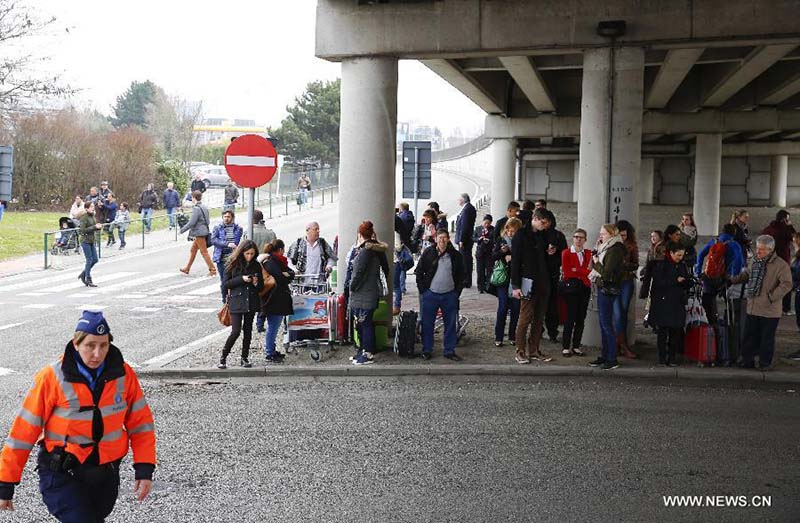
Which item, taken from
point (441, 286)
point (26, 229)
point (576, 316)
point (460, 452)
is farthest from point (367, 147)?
point (26, 229)

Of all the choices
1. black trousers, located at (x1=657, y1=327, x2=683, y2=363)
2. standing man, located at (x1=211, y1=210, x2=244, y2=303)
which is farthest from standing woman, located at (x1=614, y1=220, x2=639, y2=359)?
standing man, located at (x1=211, y1=210, x2=244, y2=303)

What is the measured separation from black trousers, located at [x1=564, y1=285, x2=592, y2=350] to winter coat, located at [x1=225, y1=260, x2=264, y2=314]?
424 cm

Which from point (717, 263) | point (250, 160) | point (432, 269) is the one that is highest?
point (250, 160)

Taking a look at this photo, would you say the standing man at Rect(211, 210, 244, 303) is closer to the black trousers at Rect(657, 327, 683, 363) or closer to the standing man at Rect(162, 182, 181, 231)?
the black trousers at Rect(657, 327, 683, 363)

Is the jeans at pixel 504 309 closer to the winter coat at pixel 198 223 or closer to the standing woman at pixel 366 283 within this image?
the standing woman at pixel 366 283

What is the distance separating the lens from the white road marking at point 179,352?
1311 cm

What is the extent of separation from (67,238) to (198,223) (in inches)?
250

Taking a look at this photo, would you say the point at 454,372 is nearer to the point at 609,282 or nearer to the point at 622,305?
the point at 609,282

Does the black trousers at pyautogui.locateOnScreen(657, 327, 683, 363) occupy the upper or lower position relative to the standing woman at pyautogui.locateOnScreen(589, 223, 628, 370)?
lower

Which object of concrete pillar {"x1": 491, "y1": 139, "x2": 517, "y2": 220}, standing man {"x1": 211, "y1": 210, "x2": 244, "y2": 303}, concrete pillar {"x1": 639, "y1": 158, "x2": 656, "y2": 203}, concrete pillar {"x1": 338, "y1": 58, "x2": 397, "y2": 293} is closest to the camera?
concrete pillar {"x1": 338, "y1": 58, "x2": 397, "y2": 293}

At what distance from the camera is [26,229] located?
34719 millimetres

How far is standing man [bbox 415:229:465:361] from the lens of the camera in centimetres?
1314

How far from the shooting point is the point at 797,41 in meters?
14.0

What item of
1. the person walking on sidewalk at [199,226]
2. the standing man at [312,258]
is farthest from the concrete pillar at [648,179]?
the standing man at [312,258]
